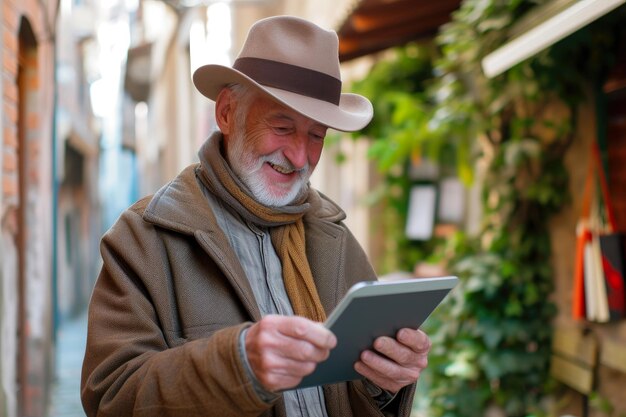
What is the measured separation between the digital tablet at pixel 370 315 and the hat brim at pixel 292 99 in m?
0.55

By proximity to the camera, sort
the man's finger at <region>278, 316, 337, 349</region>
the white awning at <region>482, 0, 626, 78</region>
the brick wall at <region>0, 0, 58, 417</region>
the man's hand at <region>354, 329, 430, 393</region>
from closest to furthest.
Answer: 1. the man's finger at <region>278, 316, 337, 349</region>
2. the man's hand at <region>354, 329, 430, 393</region>
3. the white awning at <region>482, 0, 626, 78</region>
4. the brick wall at <region>0, 0, 58, 417</region>

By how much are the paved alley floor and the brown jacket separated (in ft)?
10.3

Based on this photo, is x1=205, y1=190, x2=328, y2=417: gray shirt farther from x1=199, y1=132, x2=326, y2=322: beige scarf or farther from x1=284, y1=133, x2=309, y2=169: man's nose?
x1=284, y1=133, x2=309, y2=169: man's nose

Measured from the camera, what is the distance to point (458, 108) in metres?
4.50

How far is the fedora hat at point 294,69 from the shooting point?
1961 mm

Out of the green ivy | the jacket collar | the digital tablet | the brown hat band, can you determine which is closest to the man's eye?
the brown hat band

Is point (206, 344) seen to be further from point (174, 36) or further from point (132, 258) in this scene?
point (174, 36)

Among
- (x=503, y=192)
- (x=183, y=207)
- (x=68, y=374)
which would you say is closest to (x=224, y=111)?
(x=183, y=207)

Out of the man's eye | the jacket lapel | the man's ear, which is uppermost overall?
the man's ear

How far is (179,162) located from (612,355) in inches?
492

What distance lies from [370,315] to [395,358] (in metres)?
0.19

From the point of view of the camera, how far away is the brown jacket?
1556mm

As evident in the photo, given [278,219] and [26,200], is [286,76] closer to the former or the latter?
[278,219]

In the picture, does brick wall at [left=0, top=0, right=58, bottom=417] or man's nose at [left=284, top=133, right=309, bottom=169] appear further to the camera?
brick wall at [left=0, top=0, right=58, bottom=417]
